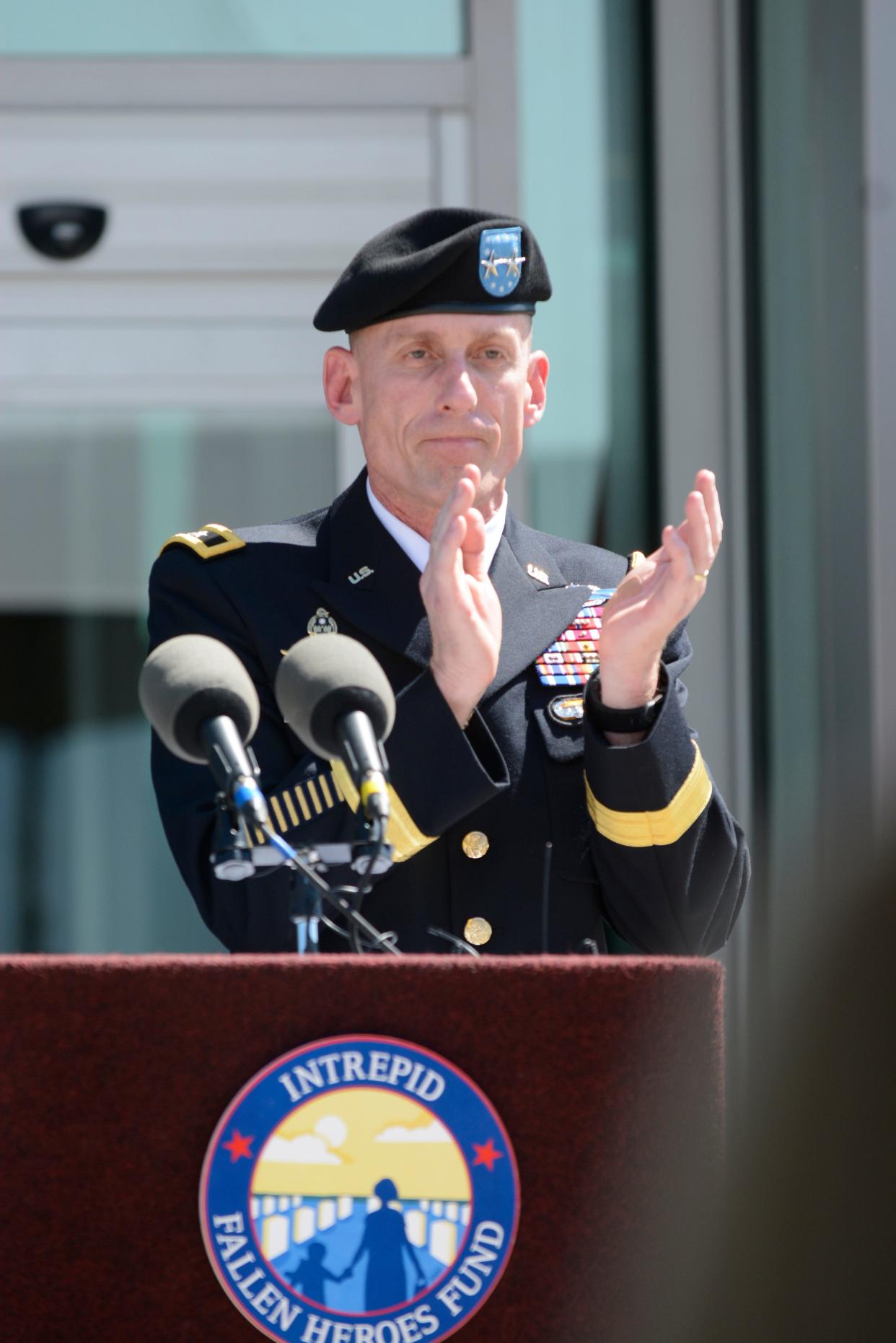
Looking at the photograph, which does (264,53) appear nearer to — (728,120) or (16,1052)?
(728,120)

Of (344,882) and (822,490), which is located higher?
(822,490)

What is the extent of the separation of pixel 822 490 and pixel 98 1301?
3144mm

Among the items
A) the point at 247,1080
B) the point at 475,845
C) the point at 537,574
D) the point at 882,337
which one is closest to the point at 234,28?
the point at 882,337

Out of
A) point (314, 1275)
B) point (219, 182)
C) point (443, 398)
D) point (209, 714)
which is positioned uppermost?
point (219, 182)

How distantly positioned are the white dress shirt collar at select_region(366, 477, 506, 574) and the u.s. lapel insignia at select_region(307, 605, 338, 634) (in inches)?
4.4

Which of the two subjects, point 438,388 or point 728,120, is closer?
point 438,388

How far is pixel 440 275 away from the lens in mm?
2072

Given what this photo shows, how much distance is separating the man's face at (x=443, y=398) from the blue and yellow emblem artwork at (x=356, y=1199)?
0.96 metres

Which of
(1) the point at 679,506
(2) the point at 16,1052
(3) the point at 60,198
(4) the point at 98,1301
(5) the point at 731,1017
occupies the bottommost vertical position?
(5) the point at 731,1017

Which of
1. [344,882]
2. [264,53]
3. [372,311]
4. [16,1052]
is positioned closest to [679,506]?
[264,53]

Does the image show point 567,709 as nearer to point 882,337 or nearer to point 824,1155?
point 824,1155

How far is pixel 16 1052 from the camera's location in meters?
1.24

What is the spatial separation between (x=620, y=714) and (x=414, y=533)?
0.47 metres

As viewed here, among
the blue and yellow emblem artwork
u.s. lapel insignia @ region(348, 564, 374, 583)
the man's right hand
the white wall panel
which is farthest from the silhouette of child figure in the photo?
the white wall panel
